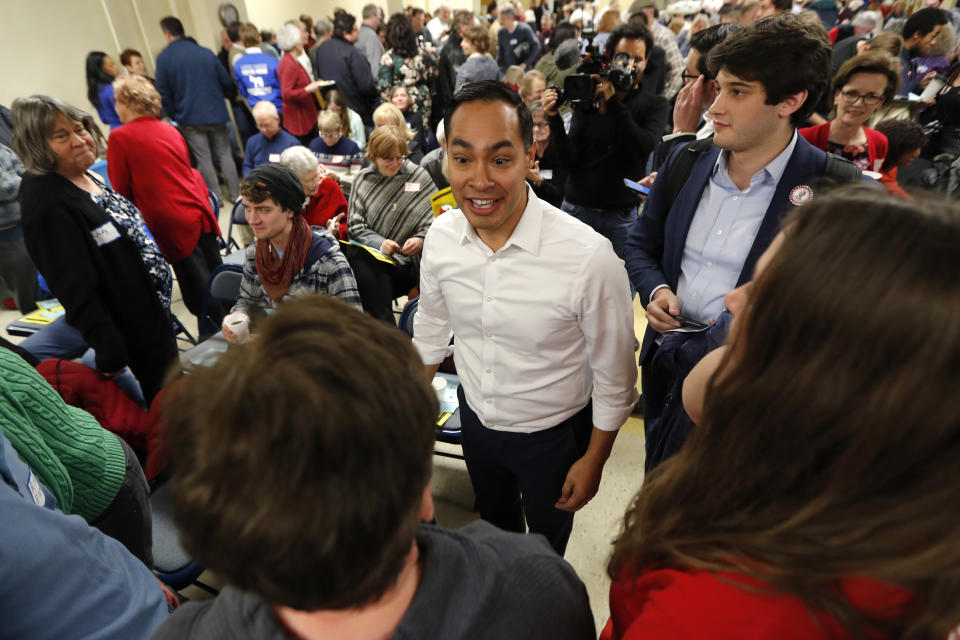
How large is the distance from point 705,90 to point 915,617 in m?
2.49

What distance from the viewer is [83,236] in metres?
2.24

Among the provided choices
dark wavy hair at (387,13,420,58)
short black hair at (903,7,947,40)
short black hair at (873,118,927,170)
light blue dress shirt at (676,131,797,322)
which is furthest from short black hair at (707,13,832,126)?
dark wavy hair at (387,13,420,58)

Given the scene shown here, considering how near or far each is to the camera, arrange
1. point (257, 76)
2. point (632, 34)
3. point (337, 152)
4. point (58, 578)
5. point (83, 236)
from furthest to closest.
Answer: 1. point (257, 76)
2. point (337, 152)
3. point (632, 34)
4. point (83, 236)
5. point (58, 578)

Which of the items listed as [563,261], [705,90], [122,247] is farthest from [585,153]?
[122,247]

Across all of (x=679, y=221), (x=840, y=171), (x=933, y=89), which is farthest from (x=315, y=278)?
(x=933, y=89)

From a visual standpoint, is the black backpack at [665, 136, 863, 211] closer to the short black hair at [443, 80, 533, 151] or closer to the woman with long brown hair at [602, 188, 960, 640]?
the short black hair at [443, 80, 533, 151]

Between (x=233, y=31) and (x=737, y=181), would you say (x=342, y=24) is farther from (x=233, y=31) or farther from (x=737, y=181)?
(x=737, y=181)

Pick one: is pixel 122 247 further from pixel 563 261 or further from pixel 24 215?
pixel 563 261

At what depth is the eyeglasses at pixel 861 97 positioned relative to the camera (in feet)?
7.06

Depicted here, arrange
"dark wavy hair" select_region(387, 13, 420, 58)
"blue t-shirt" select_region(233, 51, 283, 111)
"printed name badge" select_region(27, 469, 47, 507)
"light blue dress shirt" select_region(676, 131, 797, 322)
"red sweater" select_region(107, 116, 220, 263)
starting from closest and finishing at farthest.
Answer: "printed name badge" select_region(27, 469, 47, 507)
"light blue dress shirt" select_region(676, 131, 797, 322)
"red sweater" select_region(107, 116, 220, 263)
"dark wavy hair" select_region(387, 13, 420, 58)
"blue t-shirt" select_region(233, 51, 283, 111)

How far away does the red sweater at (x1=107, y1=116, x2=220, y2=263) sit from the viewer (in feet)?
10.1

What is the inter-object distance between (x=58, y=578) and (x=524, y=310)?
1.11 m

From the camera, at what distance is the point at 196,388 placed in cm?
52

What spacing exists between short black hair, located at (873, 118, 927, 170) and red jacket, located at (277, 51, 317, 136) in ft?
18.3
